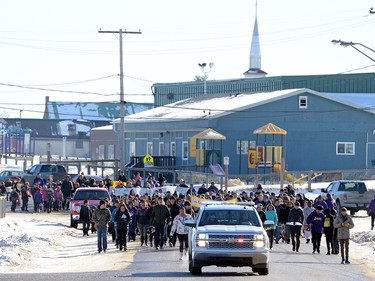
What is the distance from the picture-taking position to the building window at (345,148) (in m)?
73.7

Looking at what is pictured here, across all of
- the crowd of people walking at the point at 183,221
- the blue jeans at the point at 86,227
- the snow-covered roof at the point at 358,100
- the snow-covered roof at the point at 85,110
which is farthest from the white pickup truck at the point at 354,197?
the snow-covered roof at the point at 85,110

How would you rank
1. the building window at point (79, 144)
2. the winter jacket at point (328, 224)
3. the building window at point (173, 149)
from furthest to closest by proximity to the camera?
1. the building window at point (79, 144)
2. the building window at point (173, 149)
3. the winter jacket at point (328, 224)

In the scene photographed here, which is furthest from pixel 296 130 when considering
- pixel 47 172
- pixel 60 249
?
pixel 60 249

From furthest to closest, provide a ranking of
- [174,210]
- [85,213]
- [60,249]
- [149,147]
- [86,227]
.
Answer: [149,147], [86,227], [85,213], [60,249], [174,210]

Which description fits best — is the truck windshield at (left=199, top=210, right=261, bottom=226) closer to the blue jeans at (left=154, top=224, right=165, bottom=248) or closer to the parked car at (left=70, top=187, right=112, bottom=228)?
the blue jeans at (left=154, top=224, right=165, bottom=248)

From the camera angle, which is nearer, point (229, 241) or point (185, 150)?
point (229, 241)

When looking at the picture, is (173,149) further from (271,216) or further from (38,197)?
(271,216)

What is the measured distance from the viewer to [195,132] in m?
74.2

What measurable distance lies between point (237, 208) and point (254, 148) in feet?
152

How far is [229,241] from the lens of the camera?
23375mm

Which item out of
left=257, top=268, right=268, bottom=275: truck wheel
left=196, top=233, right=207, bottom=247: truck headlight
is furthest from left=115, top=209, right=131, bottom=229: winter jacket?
left=196, top=233, right=207, bottom=247: truck headlight

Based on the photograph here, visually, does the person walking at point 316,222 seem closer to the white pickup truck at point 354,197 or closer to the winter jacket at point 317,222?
the winter jacket at point 317,222

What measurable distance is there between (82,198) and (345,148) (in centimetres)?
3246

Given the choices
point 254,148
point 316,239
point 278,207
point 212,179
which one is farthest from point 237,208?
point 254,148
